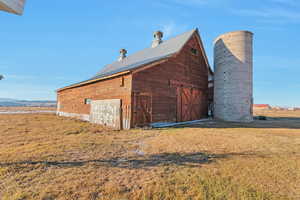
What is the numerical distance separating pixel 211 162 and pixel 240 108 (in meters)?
12.2

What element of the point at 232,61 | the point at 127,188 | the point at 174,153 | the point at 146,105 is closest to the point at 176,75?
the point at 146,105

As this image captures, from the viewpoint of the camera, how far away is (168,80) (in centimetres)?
1245

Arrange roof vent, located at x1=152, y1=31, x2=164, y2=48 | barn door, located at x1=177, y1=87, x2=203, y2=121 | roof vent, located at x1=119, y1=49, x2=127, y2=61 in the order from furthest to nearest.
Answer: roof vent, located at x1=119, y1=49, x2=127, y2=61 → roof vent, located at x1=152, y1=31, x2=164, y2=48 → barn door, located at x1=177, y1=87, x2=203, y2=121

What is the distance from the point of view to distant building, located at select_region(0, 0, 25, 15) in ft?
10.5

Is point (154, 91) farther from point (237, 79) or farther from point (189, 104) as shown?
point (237, 79)

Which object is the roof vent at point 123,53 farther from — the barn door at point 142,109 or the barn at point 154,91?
the barn door at point 142,109

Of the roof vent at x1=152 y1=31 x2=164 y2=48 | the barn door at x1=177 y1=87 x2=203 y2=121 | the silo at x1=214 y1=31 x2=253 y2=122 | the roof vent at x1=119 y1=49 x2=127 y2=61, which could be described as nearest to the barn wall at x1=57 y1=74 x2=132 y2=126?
the barn door at x1=177 y1=87 x2=203 y2=121

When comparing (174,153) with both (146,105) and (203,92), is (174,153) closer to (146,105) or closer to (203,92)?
(146,105)

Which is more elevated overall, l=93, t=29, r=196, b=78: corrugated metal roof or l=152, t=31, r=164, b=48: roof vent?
l=152, t=31, r=164, b=48: roof vent

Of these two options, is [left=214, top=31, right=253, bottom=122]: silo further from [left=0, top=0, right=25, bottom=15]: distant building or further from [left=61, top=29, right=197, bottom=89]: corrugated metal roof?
[left=0, top=0, right=25, bottom=15]: distant building

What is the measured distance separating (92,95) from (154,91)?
690 cm

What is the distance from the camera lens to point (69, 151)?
547cm

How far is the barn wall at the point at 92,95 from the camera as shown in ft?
34.8

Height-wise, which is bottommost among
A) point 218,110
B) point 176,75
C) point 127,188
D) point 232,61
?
point 127,188
